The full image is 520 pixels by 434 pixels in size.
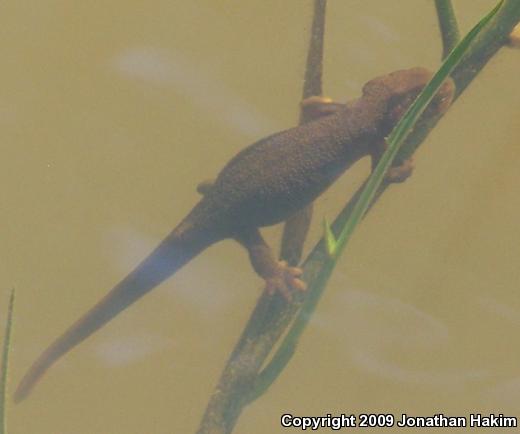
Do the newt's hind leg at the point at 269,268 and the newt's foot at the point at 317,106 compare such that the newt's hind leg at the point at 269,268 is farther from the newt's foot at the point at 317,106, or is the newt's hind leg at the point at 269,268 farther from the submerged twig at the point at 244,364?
the newt's foot at the point at 317,106

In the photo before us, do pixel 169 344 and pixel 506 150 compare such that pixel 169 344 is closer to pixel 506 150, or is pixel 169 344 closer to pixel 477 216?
pixel 477 216

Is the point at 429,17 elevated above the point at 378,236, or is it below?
above

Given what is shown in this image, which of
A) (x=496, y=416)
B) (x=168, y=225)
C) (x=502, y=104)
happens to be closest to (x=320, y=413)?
(x=496, y=416)

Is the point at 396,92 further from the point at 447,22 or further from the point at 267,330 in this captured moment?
the point at 267,330

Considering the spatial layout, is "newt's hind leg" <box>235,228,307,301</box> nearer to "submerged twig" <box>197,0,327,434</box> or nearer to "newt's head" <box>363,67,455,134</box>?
"submerged twig" <box>197,0,327,434</box>

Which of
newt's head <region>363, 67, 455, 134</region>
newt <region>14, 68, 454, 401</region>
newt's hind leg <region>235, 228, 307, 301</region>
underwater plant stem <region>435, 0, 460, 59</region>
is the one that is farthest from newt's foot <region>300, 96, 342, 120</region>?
underwater plant stem <region>435, 0, 460, 59</region>

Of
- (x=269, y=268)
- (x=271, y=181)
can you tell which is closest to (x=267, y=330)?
(x=269, y=268)
